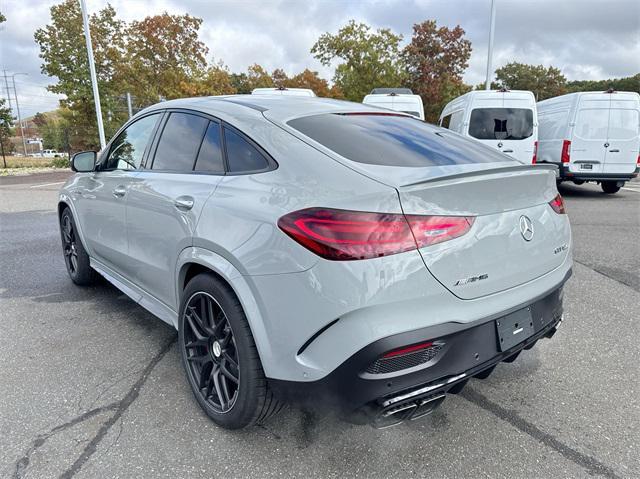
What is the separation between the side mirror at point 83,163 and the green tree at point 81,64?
1996 cm

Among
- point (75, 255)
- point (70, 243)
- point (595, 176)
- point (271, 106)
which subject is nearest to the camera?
point (271, 106)

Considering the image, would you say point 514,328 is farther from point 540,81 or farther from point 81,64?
point 540,81

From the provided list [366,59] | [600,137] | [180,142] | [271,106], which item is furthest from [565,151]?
[366,59]

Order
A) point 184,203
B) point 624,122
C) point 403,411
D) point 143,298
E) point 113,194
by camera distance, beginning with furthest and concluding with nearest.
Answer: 1. point 624,122
2. point 113,194
3. point 143,298
4. point 184,203
5. point 403,411

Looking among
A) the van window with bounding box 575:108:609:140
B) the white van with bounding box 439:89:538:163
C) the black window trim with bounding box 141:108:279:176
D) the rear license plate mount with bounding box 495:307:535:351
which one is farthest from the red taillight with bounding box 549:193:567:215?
the van window with bounding box 575:108:609:140

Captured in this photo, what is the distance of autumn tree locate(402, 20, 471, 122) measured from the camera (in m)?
28.5

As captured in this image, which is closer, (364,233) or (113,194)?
(364,233)

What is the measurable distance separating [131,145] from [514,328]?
113 inches

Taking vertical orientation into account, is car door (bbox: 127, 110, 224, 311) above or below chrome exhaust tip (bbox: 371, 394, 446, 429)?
above

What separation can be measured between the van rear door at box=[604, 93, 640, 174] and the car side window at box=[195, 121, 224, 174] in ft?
35.8

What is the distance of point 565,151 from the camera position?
35.0 ft

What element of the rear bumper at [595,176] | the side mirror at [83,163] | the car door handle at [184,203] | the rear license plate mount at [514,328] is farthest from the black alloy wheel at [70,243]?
the rear bumper at [595,176]

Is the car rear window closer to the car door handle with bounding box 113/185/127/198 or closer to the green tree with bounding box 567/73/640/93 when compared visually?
the car door handle with bounding box 113/185/127/198

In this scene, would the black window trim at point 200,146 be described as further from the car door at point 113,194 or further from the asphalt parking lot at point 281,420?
the asphalt parking lot at point 281,420
